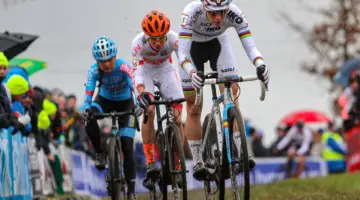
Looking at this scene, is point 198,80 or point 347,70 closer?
point 198,80

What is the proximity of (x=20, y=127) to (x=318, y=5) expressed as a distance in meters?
28.0

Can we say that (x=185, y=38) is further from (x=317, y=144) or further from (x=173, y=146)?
(x=317, y=144)

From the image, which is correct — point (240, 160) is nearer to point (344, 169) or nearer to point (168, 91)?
point (168, 91)

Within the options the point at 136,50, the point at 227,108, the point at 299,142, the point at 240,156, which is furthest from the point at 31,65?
the point at 299,142

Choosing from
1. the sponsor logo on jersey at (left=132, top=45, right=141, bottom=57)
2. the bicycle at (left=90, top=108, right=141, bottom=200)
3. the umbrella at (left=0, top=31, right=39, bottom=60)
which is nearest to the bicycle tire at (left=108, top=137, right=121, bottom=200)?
the bicycle at (left=90, top=108, right=141, bottom=200)

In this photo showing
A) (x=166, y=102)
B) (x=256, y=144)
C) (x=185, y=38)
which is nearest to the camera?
(x=185, y=38)

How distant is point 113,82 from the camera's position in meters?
12.6

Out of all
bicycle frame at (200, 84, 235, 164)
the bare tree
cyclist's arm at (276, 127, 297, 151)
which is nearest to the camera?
bicycle frame at (200, 84, 235, 164)

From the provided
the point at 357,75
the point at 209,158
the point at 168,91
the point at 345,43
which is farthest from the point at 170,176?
the point at 345,43

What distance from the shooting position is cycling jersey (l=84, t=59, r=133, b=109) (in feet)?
40.1

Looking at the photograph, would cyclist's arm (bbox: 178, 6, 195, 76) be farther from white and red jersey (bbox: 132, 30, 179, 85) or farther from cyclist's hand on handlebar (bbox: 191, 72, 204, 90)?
white and red jersey (bbox: 132, 30, 179, 85)

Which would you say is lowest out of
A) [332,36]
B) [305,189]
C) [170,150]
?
[305,189]

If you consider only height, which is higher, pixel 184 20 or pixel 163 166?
pixel 184 20

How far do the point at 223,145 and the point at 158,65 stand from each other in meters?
2.66
